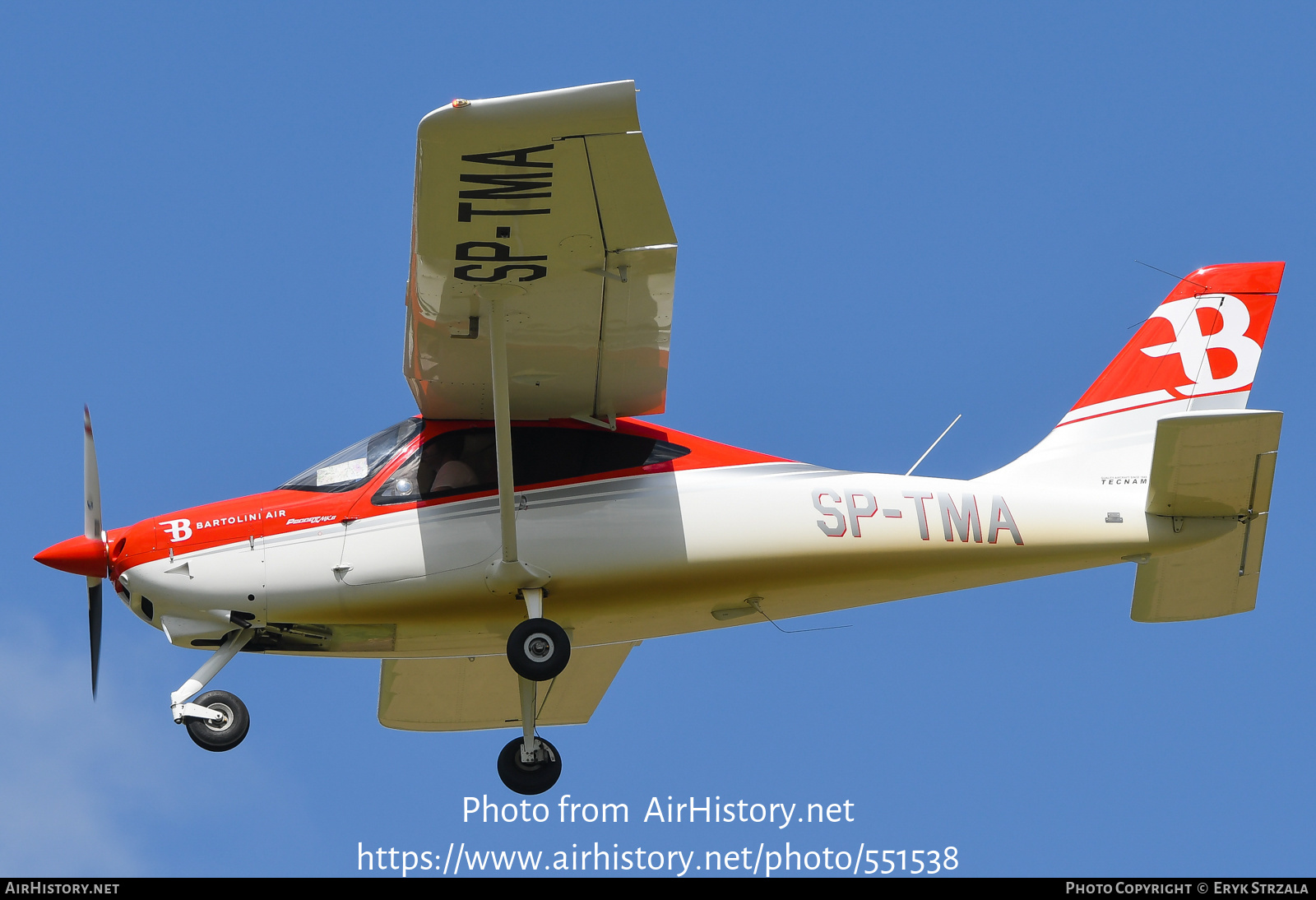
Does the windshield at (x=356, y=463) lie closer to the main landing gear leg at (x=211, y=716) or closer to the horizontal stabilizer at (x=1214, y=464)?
the main landing gear leg at (x=211, y=716)

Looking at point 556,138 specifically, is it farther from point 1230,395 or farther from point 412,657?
point 1230,395

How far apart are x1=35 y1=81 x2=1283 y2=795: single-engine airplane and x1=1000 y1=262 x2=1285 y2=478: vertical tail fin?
54mm

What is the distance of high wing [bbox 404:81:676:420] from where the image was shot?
27.4 feet

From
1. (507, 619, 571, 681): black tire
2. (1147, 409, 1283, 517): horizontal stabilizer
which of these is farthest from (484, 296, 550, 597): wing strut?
(1147, 409, 1283, 517): horizontal stabilizer

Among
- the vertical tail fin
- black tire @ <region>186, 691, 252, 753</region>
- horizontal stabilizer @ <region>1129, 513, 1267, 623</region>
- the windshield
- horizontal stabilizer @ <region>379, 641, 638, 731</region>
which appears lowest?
horizontal stabilizer @ <region>379, 641, 638, 731</region>

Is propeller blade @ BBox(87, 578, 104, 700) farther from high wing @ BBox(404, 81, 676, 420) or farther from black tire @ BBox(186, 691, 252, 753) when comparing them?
high wing @ BBox(404, 81, 676, 420)

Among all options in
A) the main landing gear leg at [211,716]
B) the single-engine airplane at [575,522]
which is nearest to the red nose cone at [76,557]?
the single-engine airplane at [575,522]

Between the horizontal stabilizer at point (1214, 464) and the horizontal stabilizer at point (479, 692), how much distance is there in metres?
4.59

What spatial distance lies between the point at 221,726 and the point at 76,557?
1.53 metres

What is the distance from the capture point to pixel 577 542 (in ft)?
34.5

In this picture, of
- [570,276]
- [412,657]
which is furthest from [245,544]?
[570,276]

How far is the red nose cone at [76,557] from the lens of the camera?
33.1 feet

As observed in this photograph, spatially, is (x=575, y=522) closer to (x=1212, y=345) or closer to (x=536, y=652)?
(x=536, y=652)

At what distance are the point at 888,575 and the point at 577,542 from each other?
230 cm
